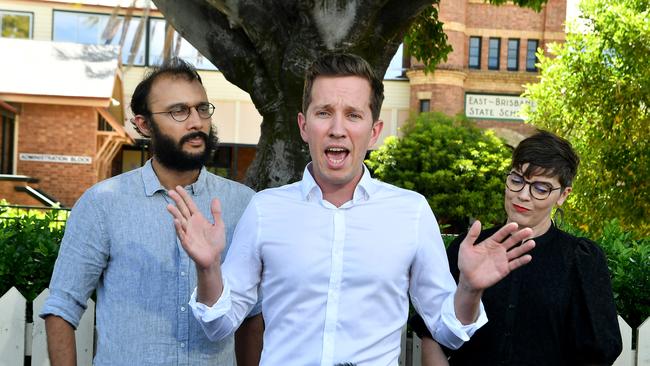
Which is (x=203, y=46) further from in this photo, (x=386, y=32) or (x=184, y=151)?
(x=184, y=151)

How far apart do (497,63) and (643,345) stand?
3347cm

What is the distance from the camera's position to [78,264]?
2689 mm

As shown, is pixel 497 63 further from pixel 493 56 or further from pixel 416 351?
pixel 416 351

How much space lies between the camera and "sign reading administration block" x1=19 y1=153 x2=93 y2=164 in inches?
1090

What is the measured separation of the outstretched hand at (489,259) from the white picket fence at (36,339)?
1638 mm

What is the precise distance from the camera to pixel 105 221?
8.93ft

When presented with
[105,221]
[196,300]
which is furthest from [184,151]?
[196,300]

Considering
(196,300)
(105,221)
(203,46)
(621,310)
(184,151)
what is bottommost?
(621,310)

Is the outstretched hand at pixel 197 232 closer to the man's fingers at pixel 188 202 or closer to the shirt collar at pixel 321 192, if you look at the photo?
the man's fingers at pixel 188 202

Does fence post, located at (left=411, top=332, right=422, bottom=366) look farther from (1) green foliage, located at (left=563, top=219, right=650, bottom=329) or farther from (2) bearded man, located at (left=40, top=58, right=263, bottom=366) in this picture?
(2) bearded man, located at (left=40, top=58, right=263, bottom=366)

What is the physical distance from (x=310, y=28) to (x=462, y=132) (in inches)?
996

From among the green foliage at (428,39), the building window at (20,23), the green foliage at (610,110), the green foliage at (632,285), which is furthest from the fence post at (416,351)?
the building window at (20,23)

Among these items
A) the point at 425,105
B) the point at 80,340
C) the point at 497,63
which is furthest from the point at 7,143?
the point at 80,340

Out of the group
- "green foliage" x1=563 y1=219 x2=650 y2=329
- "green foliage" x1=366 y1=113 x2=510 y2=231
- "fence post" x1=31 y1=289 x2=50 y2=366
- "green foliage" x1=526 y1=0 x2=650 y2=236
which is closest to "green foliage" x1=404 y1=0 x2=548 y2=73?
"green foliage" x1=563 y1=219 x2=650 y2=329
